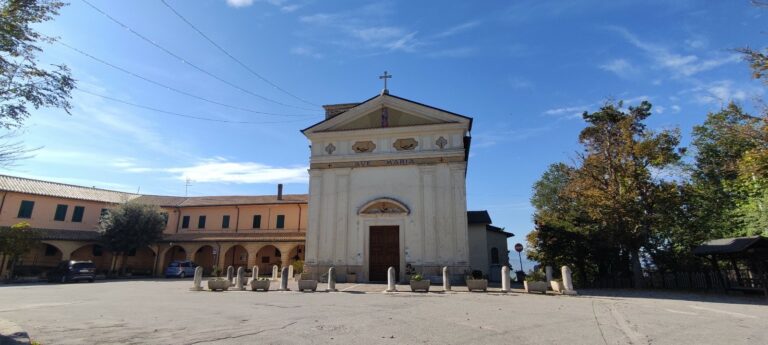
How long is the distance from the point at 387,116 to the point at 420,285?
1052 centimetres

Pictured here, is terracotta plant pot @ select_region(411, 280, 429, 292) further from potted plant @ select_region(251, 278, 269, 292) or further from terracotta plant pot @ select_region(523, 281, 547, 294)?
potted plant @ select_region(251, 278, 269, 292)

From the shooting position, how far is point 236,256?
1465 inches

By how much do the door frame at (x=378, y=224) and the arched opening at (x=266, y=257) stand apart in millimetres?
18372

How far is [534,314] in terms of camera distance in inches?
369

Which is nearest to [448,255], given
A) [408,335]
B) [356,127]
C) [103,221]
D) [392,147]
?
[392,147]

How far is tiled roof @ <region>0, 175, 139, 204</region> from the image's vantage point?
31.8 m

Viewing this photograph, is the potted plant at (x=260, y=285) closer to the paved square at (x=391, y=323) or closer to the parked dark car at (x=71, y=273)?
the paved square at (x=391, y=323)

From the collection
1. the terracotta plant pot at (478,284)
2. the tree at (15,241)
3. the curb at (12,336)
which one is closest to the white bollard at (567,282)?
the terracotta plant pot at (478,284)

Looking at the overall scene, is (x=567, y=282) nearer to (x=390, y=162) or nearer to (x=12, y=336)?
(x=390, y=162)

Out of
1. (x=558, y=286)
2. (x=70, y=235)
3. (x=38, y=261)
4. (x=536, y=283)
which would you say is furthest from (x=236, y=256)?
(x=558, y=286)

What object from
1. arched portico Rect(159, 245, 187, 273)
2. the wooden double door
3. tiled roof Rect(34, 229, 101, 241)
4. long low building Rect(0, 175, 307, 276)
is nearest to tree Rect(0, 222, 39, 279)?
long low building Rect(0, 175, 307, 276)

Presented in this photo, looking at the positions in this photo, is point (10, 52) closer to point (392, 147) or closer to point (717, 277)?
point (392, 147)

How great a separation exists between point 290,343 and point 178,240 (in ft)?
112

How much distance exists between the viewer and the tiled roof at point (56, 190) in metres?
31.8
